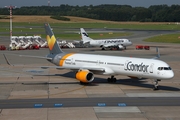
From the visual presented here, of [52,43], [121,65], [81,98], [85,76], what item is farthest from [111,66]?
[52,43]

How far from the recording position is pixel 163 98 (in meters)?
38.2

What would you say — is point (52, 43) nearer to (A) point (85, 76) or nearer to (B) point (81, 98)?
(A) point (85, 76)

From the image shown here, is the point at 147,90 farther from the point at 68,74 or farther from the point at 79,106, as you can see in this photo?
the point at 68,74

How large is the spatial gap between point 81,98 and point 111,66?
29.2ft

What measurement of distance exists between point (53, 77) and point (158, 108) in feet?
71.1

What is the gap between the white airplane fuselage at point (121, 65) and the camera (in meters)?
41.6

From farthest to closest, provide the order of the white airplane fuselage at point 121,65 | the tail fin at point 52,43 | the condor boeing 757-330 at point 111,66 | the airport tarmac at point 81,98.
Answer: the tail fin at point 52,43 < the condor boeing 757-330 at point 111,66 < the white airplane fuselage at point 121,65 < the airport tarmac at point 81,98

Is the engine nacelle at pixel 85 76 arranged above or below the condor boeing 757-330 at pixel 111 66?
below

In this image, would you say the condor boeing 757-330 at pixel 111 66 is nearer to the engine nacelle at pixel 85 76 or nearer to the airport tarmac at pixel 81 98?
the engine nacelle at pixel 85 76

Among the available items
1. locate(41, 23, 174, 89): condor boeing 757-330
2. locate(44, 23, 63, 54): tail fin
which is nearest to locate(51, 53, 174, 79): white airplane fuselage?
locate(41, 23, 174, 89): condor boeing 757-330

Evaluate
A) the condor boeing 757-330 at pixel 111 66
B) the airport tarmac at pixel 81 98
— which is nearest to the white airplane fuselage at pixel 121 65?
the condor boeing 757-330 at pixel 111 66

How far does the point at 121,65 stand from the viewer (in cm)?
4494

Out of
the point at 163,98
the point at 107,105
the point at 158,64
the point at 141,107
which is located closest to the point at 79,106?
the point at 107,105

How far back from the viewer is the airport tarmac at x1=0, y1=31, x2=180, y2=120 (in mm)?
31562
